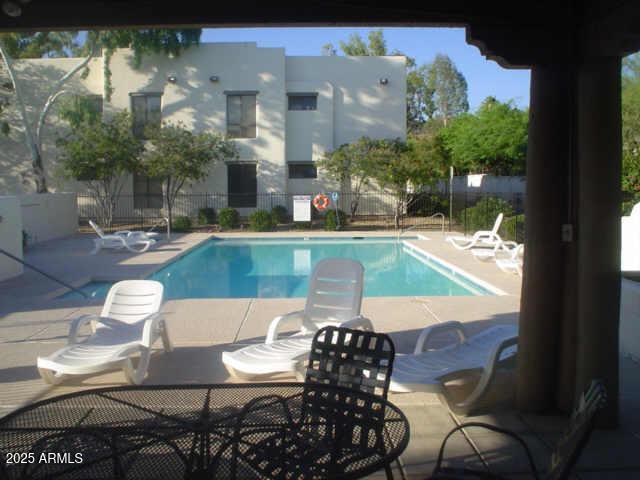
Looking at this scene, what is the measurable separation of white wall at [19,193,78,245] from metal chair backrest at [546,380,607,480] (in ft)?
55.8

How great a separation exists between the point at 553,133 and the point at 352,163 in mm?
19615

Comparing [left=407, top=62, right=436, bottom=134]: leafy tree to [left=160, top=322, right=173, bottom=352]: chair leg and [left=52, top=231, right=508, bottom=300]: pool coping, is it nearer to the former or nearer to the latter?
[left=52, top=231, right=508, bottom=300]: pool coping

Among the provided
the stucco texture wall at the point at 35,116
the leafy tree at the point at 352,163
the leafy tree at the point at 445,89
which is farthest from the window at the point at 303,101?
the leafy tree at the point at 445,89

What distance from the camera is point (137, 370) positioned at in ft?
17.9

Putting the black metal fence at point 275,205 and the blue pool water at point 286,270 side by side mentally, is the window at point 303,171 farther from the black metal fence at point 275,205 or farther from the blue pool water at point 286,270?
the blue pool water at point 286,270

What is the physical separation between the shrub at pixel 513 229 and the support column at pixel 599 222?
1200 centimetres

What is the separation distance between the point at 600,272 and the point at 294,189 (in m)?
21.8

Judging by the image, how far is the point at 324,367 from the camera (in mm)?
3662

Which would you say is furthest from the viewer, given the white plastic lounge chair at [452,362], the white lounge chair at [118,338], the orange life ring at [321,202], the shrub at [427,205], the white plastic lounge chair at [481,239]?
the shrub at [427,205]

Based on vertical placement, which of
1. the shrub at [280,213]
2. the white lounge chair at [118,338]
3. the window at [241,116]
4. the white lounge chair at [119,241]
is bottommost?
the white lounge chair at [118,338]

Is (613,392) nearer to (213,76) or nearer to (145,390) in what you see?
(145,390)

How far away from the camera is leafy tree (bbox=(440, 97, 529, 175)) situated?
92.3 ft

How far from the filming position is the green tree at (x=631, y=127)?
516 inches

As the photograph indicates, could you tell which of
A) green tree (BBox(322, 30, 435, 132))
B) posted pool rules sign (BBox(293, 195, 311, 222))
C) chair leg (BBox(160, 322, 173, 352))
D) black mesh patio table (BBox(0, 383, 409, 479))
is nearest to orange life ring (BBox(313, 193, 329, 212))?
posted pool rules sign (BBox(293, 195, 311, 222))
